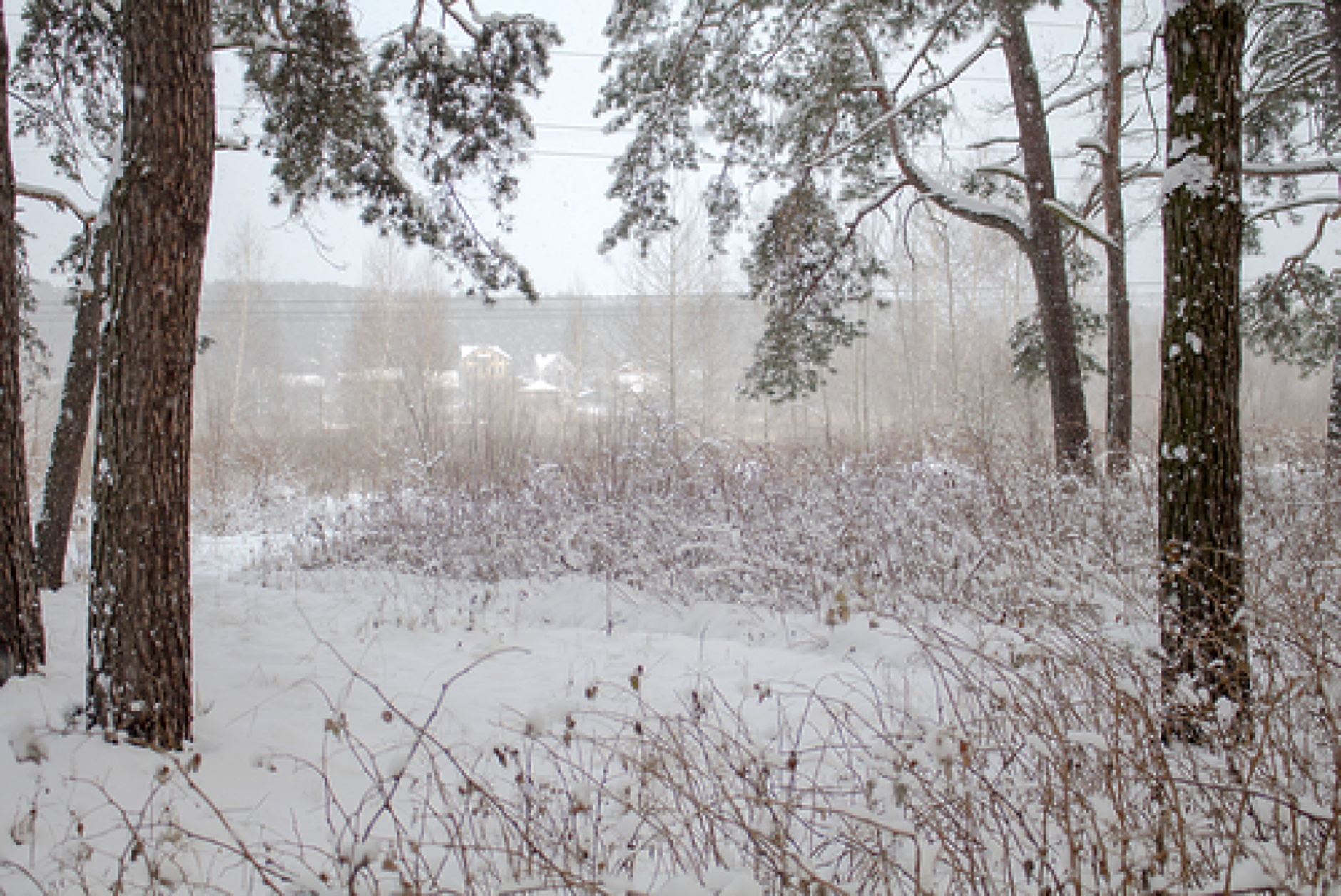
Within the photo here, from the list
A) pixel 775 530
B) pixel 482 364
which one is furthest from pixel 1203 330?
pixel 482 364

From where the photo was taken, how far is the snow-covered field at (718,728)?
68.2 inches

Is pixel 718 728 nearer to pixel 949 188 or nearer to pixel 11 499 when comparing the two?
pixel 11 499

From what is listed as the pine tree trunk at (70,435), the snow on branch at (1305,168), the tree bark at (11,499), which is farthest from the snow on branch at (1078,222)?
the pine tree trunk at (70,435)

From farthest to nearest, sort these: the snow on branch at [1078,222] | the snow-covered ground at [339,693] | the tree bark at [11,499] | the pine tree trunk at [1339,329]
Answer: the pine tree trunk at [1339,329] < the snow on branch at [1078,222] < the tree bark at [11,499] < the snow-covered ground at [339,693]

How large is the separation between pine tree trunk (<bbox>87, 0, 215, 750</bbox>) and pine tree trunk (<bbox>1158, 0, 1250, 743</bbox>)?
3878mm

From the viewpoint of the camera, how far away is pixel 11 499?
3244 mm

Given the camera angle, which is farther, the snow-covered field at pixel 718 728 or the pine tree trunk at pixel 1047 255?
the pine tree trunk at pixel 1047 255

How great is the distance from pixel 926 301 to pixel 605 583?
22.6 m

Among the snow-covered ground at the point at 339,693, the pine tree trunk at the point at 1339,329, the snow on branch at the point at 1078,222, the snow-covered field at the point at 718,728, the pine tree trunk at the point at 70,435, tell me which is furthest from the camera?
the pine tree trunk at the point at 1339,329

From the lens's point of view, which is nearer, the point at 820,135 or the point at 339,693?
the point at 339,693

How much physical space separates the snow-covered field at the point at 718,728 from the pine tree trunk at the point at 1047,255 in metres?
1.71

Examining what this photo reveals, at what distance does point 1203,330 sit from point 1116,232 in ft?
18.4

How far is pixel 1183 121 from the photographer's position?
269 cm

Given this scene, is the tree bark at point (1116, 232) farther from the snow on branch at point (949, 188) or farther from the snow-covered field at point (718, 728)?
the snow-covered field at point (718, 728)
